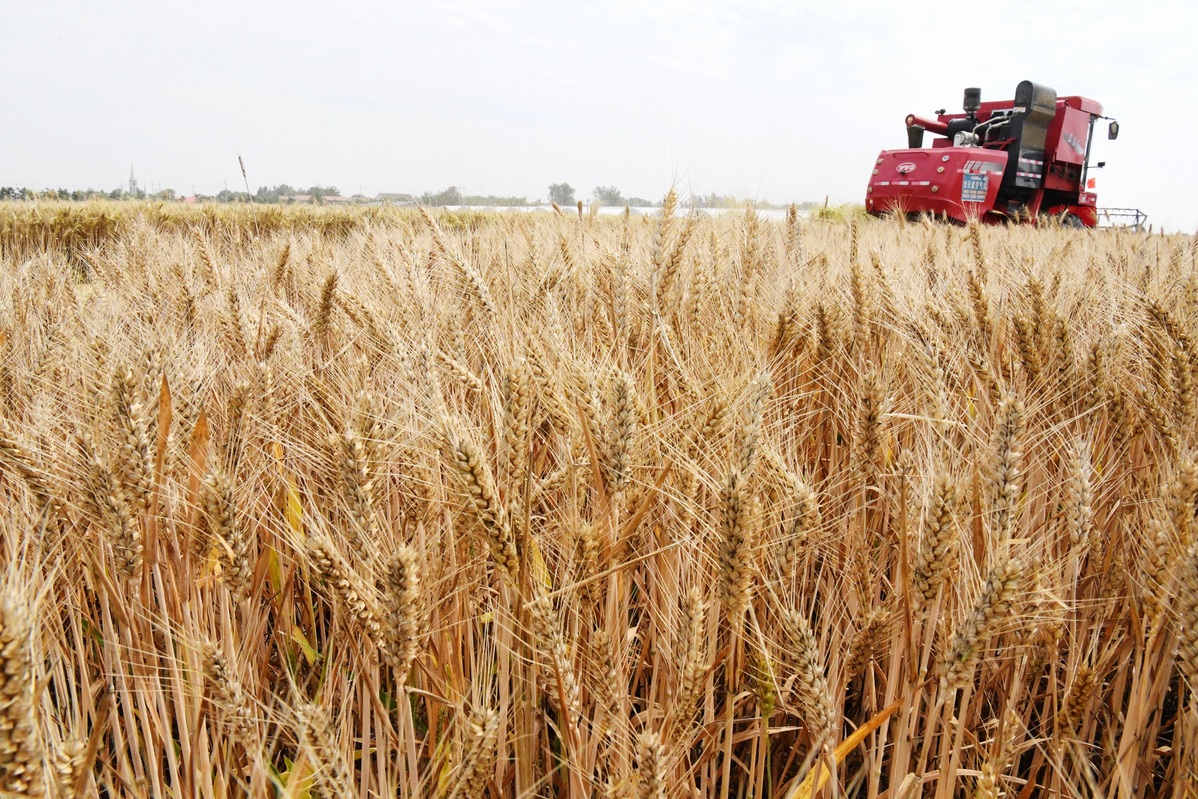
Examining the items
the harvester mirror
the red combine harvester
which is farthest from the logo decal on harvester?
the harvester mirror

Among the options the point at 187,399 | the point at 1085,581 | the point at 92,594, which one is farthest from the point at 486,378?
the point at 1085,581

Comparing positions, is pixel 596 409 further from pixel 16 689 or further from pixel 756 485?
pixel 16 689

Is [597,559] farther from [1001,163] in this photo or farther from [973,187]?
[1001,163]

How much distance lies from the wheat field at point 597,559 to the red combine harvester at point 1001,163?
8.77m

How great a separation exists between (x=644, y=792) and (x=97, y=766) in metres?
0.85

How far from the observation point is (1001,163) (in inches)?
387

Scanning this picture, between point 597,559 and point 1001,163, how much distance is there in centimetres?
1111

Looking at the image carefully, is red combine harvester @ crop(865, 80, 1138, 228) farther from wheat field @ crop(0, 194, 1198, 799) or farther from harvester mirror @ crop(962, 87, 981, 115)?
wheat field @ crop(0, 194, 1198, 799)

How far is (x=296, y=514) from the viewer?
1.37m

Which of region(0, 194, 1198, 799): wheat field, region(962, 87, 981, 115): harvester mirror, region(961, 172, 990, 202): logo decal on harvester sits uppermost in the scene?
region(962, 87, 981, 115): harvester mirror

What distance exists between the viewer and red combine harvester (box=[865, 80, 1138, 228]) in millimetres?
9500

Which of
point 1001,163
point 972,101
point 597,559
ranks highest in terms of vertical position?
point 972,101

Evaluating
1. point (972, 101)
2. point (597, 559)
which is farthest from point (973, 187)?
point (597, 559)

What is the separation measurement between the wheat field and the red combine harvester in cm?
877
